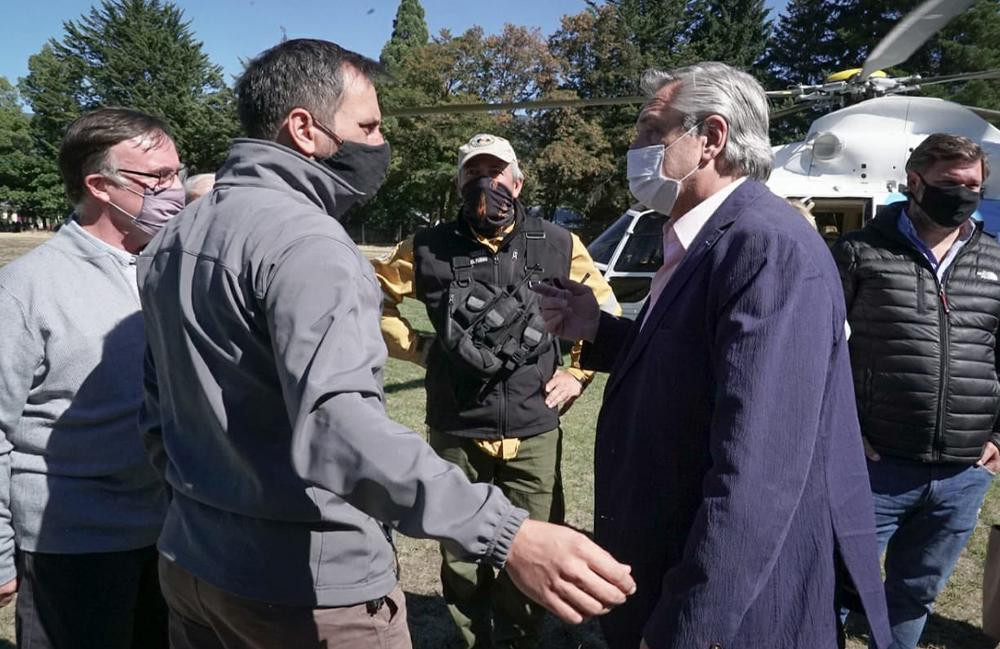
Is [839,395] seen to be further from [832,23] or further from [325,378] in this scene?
[832,23]

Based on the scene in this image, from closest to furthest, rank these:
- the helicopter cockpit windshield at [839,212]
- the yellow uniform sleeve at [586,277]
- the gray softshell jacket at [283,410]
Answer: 1. the gray softshell jacket at [283,410]
2. the yellow uniform sleeve at [586,277]
3. the helicopter cockpit windshield at [839,212]

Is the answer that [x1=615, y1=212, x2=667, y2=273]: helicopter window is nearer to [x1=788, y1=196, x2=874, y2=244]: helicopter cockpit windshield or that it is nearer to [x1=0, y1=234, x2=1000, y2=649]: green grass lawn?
[x1=788, y1=196, x2=874, y2=244]: helicopter cockpit windshield

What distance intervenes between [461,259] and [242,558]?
1985 millimetres

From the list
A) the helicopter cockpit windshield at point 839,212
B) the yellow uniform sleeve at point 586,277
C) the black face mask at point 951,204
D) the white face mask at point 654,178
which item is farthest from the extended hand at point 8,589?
the helicopter cockpit windshield at point 839,212

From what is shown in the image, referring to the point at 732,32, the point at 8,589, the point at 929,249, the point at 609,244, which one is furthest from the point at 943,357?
the point at 732,32

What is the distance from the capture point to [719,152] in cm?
174

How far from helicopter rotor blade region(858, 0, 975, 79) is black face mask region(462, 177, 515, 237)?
15.1ft

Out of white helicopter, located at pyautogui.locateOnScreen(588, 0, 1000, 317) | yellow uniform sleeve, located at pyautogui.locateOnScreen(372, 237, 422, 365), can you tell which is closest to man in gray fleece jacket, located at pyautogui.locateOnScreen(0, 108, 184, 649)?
yellow uniform sleeve, located at pyautogui.locateOnScreen(372, 237, 422, 365)

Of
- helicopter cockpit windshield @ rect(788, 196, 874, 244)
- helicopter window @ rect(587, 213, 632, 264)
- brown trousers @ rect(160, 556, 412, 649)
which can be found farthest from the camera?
helicopter window @ rect(587, 213, 632, 264)

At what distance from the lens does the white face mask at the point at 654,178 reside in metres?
1.83

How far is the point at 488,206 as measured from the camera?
327 centimetres

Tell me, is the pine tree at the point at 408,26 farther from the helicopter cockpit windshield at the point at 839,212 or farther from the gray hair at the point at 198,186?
the gray hair at the point at 198,186

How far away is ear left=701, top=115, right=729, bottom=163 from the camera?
172 cm

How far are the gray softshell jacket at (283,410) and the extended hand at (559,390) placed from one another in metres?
1.67
